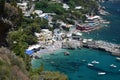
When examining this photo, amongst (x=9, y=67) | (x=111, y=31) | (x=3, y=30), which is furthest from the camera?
(x=111, y=31)

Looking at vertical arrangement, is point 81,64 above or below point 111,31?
above

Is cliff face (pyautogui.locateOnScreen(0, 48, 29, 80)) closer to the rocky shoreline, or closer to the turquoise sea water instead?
the turquoise sea water

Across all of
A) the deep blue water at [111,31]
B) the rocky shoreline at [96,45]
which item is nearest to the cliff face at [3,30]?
the rocky shoreline at [96,45]

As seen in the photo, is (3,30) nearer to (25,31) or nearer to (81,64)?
(81,64)

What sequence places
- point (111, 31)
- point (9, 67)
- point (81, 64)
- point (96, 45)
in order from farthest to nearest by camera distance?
point (111, 31) → point (96, 45) → point (81, 64) → point (9, 67)

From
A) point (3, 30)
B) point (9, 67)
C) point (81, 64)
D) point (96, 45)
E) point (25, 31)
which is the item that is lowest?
point (96, 45)

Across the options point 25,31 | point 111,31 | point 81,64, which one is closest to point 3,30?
point 81,64

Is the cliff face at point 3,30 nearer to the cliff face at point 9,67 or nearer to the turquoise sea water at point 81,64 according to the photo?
the cliff face at point 9,67

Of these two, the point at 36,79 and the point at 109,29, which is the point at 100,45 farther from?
the point at 36,79
